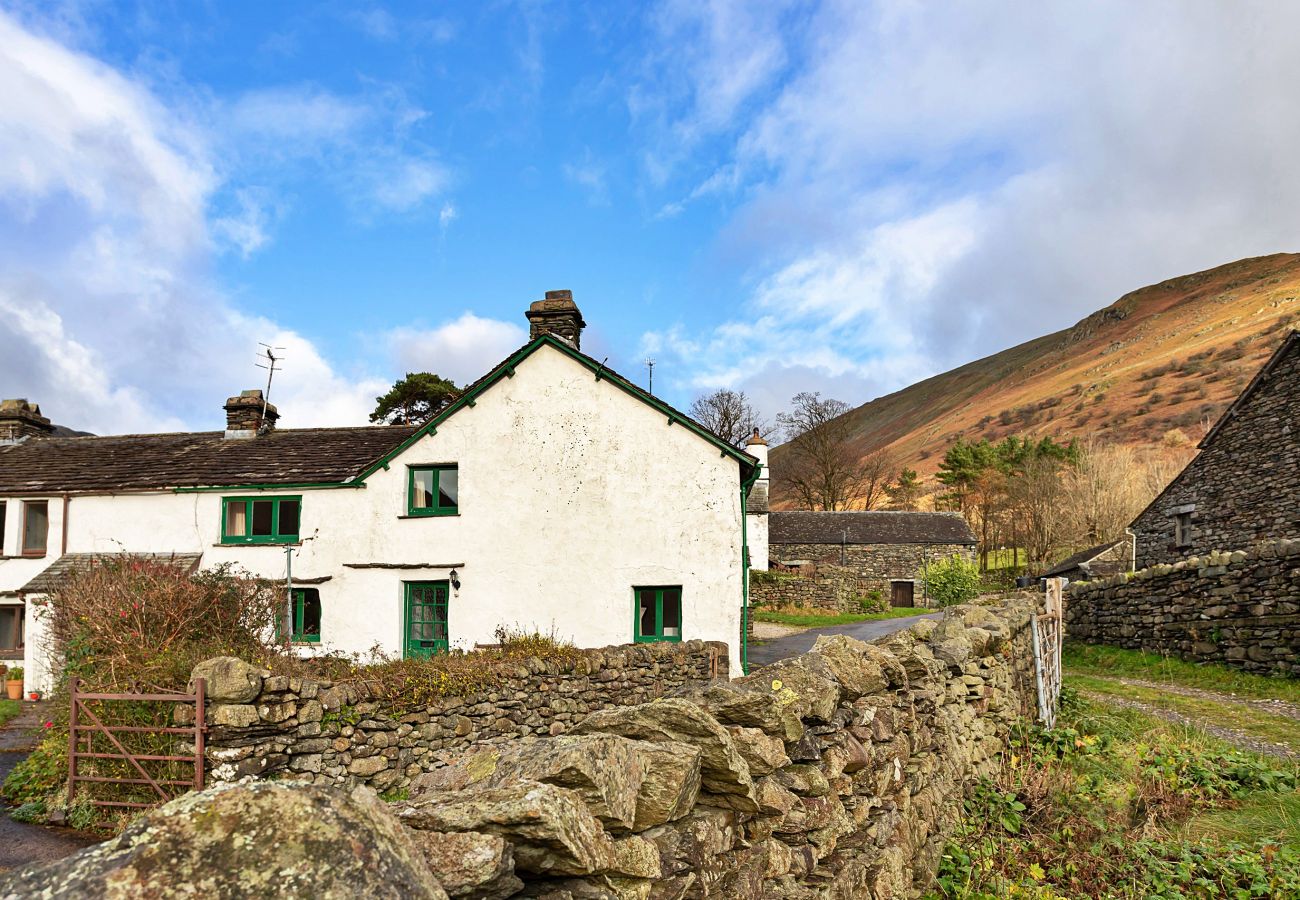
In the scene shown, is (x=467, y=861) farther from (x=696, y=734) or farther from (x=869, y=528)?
(x=869, y=528)

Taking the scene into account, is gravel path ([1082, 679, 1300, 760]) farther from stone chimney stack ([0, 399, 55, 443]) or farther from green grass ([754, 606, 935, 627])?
stone chimney stack ([0, 399, 55, 443])

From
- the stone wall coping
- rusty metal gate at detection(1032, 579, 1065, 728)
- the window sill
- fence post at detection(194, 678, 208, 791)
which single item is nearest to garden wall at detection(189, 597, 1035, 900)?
rusty metal gate at detection(1032, 579, 1065, 728)

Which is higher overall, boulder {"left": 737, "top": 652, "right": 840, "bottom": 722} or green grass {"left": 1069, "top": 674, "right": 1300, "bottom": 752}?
boulder {"left": 737, "top": 652, "right": 840, "bottom": 722}

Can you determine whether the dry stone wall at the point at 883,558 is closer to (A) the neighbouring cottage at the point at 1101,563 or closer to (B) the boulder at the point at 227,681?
(A) the neighbouring cottage at the point at 1101,563

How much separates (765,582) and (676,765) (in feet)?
122

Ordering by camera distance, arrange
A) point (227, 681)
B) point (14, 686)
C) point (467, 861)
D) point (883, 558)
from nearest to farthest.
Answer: point (467, 861), point (227, 681), point (14, 686), point (883, 558)

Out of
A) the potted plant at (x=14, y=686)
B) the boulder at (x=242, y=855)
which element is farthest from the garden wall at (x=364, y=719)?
the potted plant at (x=14, y=686)

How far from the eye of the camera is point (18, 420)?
27625 mm

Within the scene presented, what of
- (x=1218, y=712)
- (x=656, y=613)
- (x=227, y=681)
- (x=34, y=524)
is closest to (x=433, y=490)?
(x=656, y=613)

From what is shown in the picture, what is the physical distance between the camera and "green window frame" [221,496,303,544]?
20297 millimetres

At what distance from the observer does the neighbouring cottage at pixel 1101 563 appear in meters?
35.0

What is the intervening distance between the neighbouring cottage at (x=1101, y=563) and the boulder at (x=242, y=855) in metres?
38.1

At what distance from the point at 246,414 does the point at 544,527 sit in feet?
44.1

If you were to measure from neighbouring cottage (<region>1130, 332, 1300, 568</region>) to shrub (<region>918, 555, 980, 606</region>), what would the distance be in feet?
58.2
